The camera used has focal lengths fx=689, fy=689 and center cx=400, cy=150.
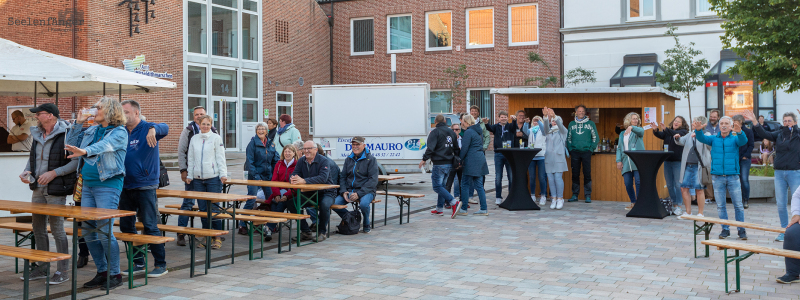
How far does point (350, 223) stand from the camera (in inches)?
337

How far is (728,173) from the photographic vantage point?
790cm

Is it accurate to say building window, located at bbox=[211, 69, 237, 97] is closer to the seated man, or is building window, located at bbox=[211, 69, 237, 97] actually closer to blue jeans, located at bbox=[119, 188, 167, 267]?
the seated man

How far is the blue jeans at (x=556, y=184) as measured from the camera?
11344 mm

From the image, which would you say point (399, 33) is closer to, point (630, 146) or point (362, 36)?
point (362, 36)

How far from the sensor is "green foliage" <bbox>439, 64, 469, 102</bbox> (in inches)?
1101

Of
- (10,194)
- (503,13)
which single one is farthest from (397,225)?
(503,13)

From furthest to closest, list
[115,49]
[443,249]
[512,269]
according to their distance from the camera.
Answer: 1. [115,49]
2. [443,249]
3. [512,269]

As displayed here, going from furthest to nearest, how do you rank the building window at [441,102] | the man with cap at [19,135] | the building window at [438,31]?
1. the building window at [438,31]
2. the building window at [441,102]
3. the man with cap at [19,135]

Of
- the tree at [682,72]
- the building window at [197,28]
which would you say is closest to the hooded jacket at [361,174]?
the tree at [682,72]

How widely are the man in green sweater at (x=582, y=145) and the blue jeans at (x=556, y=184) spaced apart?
698 mm

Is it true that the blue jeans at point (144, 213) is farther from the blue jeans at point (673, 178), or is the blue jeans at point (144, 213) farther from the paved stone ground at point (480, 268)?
the blue jeans at point (673, 178)

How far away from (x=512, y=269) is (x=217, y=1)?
21.6m

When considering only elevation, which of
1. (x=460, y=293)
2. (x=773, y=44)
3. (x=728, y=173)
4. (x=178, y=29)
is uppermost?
(x=178, y=29)

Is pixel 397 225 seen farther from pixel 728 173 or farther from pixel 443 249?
pixel 728 173
